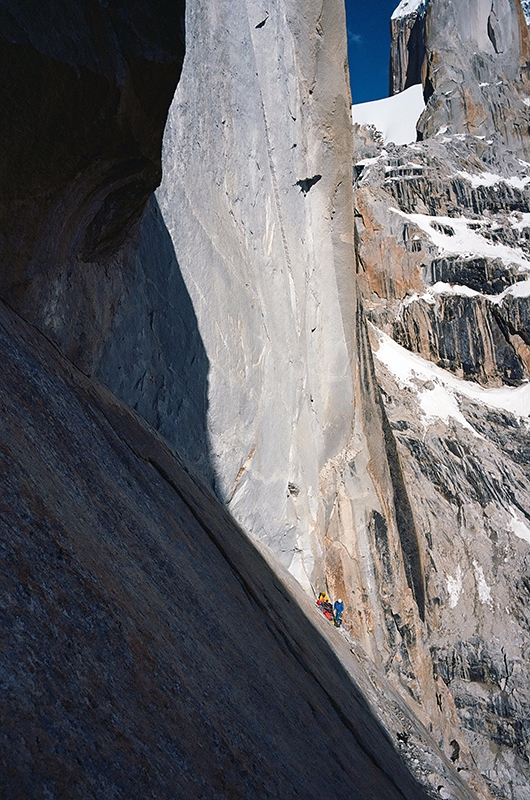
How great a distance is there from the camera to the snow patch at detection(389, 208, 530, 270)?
4059 centimetres

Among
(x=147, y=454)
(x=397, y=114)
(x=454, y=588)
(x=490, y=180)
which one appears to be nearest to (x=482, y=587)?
(x=454, y=588)

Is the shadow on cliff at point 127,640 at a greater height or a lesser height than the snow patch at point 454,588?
greater

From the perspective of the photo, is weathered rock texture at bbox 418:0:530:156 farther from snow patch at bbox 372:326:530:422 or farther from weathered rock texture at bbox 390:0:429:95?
snow patch at bbox 372:326:530:422

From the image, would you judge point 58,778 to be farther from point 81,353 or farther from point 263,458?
point 263,458

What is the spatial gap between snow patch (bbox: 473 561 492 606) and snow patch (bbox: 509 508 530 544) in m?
3.01

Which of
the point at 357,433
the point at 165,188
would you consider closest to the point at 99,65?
the point at 165,188

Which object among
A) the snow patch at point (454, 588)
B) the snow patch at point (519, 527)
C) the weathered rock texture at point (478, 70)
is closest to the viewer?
the snow patch at point (454, 588)

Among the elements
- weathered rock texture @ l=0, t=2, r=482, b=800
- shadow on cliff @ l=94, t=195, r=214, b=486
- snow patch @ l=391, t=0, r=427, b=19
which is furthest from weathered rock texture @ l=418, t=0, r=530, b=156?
shadow on cliff @ l=94, t=195, r=214, b=486

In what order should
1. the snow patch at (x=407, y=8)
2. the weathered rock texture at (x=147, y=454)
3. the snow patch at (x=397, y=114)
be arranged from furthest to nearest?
the snow patch at (x=407, y=8), the snow patch at (x=397, y=114), the weathered rock texture at (x=147, y=454)

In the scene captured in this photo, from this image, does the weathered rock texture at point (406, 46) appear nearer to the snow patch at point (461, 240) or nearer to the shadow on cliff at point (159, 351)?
the snow patch at point (461, 240)

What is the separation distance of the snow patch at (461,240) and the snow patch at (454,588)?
901 inches

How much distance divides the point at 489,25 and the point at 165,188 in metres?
79.1

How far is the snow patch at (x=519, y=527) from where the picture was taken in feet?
88.8

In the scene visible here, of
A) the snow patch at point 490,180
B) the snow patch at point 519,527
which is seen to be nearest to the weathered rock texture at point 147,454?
the snow patch at point 519,527
